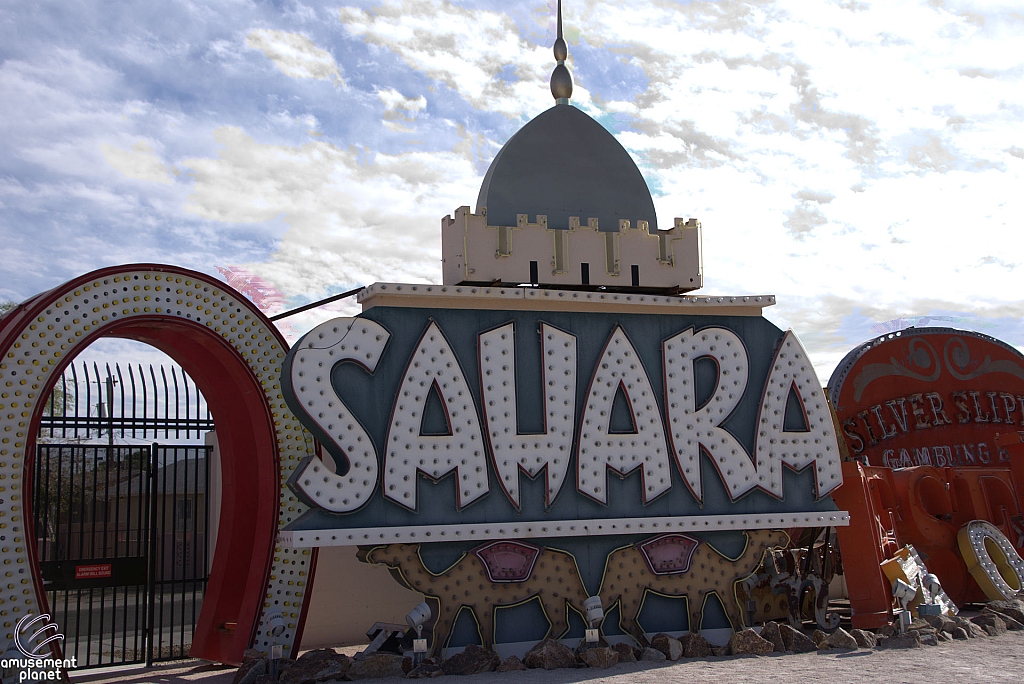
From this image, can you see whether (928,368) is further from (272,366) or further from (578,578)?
(272,366)

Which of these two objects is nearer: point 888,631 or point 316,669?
point 316,669

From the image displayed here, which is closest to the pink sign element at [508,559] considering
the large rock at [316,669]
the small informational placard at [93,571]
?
the large rock at [316,669]

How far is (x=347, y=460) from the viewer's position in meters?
8.56

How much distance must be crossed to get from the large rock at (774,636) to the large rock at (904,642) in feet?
3.36

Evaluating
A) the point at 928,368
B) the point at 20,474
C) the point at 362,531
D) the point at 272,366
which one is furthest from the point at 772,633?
the point at 928,368

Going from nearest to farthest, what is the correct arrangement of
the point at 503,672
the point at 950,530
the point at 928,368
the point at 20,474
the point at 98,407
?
the point at 20,474, the point at 503,672, the point at 98,407, the point at 950,530, the point at 928,368

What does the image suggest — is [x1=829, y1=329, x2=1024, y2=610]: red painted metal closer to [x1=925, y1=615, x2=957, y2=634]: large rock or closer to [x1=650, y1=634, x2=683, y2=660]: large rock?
[x1=925, y1=615, x2=957, y2=634]: large rock

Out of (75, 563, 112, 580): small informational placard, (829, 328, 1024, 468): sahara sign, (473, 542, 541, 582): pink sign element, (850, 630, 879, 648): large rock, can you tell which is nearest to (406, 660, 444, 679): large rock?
(473, 542, 541, 582): pink sign element

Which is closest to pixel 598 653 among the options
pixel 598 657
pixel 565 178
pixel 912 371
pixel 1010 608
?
pixel 598 657

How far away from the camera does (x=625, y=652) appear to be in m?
8.96

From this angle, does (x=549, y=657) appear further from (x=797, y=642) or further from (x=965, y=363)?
(x=965, y=363)

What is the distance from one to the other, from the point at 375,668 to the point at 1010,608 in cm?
765

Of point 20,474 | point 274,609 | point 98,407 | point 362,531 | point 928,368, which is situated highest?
point 928,368

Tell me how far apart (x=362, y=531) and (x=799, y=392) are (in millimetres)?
5086
